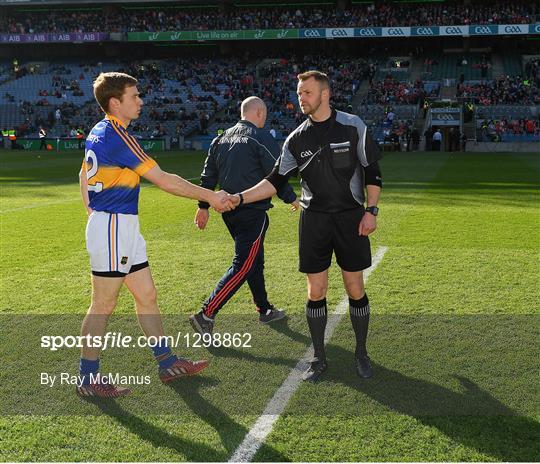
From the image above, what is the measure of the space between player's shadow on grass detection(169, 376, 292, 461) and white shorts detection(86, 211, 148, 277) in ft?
3.13

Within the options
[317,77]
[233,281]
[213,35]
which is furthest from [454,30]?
[317,77]

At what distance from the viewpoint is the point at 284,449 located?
3.75m

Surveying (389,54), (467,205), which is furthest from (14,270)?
(389,54)

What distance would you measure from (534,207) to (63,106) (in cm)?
4148

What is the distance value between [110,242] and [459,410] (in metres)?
2.59

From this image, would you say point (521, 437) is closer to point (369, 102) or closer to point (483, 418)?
point (483, 418)

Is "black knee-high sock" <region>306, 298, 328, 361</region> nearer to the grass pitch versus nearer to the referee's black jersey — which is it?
the grass pitch


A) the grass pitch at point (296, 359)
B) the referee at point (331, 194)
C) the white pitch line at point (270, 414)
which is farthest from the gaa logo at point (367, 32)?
the referee at point (331, 194)

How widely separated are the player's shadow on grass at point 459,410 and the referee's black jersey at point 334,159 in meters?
1.29

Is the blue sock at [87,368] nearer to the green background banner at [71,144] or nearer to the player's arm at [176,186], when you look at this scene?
the player's arm at [176,186]

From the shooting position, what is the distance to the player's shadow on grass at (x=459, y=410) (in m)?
3.80

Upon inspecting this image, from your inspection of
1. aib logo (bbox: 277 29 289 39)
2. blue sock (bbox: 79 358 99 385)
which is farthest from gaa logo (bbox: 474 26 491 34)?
blue sock (bbox: 79 358 99 385)

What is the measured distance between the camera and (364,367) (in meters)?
4.91

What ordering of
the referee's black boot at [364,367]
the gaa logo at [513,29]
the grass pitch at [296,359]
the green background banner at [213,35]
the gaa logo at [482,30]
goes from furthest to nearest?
1. the green background banner at [213,35]
2. the gaa logo at [482,30]
3. the gaa logo at [513,29]
4. the referee's black boot at [364,367]
5. the grass pitch at [296,359]
